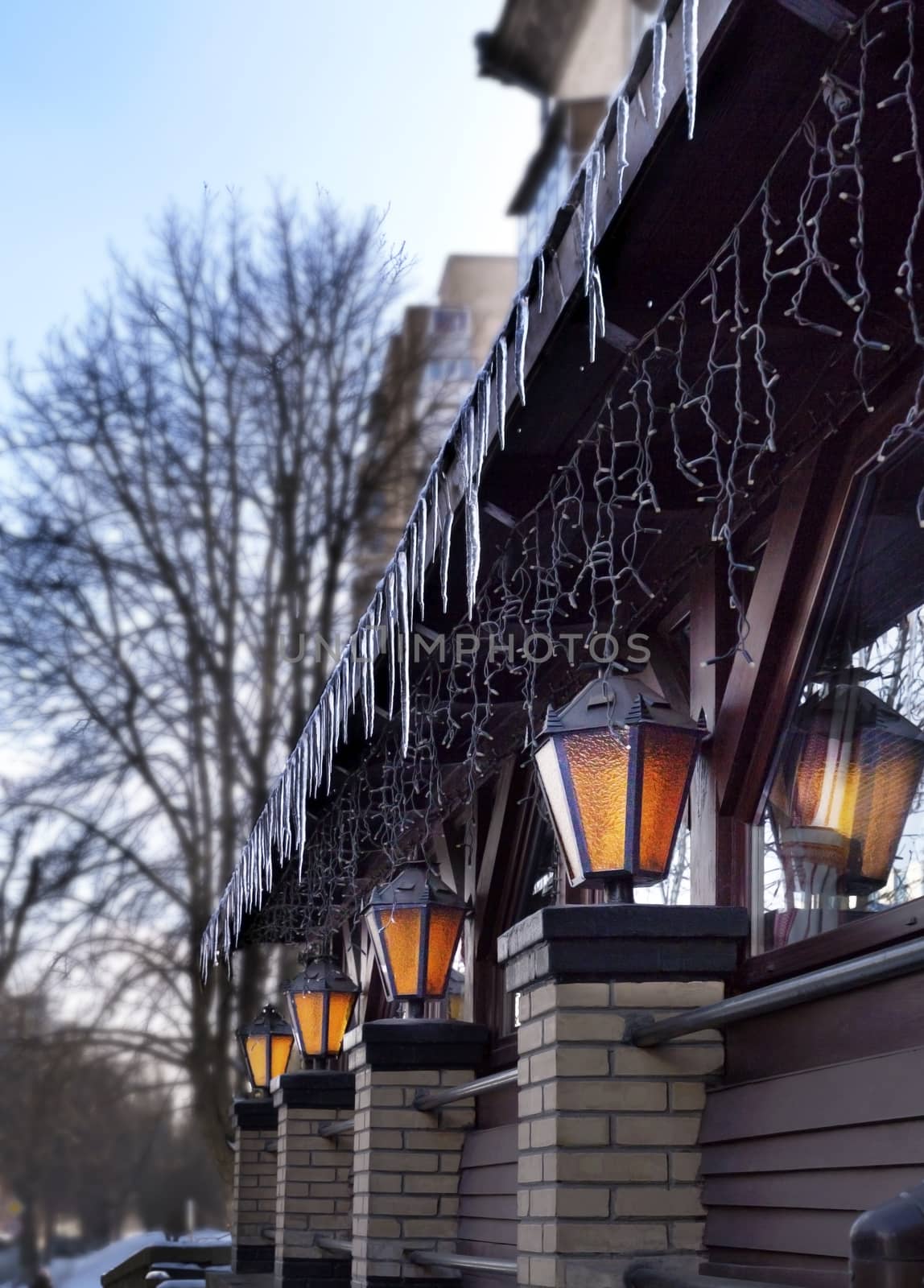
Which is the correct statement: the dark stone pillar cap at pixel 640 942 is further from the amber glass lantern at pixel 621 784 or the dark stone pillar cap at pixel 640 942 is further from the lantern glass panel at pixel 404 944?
the lantern glass panel at pixel 404 944

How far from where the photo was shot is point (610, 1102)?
4.35 m

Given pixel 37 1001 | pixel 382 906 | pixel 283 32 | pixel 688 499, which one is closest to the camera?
pixel 688 499

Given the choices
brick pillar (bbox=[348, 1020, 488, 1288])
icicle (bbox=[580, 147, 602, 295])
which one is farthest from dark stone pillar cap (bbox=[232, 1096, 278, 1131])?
icicle (bbox=[580, 147, 602, 295])

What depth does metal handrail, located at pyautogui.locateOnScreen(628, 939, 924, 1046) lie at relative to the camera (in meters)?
3.04

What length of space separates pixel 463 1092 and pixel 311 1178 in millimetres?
4485

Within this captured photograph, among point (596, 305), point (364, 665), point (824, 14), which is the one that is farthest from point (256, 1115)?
point (824, 14)

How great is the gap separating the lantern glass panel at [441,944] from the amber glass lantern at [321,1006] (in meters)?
3.09

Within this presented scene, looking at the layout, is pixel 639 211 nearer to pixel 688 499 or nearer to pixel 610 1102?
pixel 688 499

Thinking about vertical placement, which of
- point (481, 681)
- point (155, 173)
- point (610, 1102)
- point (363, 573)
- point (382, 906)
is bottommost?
point (610, 1102)

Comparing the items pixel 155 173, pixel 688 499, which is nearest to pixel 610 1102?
pixel 688 499

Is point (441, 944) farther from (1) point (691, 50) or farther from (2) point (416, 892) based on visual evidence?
(1) point (691, 50)

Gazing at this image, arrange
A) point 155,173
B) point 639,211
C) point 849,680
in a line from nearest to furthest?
point 639,211 < point 849,680 < point 155,173

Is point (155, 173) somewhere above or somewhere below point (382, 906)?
above

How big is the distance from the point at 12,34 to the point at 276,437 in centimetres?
645
